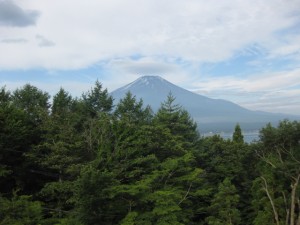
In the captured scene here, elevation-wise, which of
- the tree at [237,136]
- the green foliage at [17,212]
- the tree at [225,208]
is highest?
the tree at [237,136]

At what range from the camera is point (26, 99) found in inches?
1150

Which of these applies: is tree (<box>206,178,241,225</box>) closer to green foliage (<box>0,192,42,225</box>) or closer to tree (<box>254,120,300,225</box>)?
tree (<box>254,120,300,225</box>)

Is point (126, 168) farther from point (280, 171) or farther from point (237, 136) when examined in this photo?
point (237, 136)

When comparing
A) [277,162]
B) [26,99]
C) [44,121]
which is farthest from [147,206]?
[26,99]

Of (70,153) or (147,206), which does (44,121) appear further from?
(147,206)

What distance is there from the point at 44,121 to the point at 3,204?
730 cm

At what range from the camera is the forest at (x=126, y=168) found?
1691 centimetres

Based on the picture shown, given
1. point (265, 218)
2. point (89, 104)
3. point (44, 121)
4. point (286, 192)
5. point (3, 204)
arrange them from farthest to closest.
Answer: point (89, 104), point (286, 192), point (265, 218), point (44, 121), point (3, 204)

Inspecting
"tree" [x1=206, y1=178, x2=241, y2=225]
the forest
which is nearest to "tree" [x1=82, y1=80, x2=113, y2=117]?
the forest

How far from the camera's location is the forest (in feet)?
55.5

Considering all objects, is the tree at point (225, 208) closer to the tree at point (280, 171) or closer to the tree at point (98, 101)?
the tree at point (280, 171)

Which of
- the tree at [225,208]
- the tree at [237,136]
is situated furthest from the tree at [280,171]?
the tree at [237,136]

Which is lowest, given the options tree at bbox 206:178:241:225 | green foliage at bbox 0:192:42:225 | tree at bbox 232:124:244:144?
tree at bbox 206:178:241:225

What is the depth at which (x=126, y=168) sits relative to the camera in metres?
20.2
